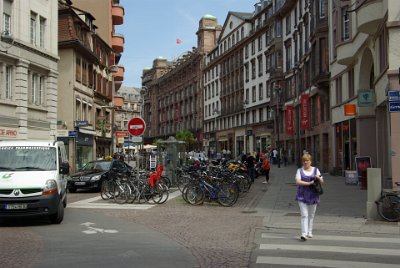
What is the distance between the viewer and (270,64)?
6284 cm

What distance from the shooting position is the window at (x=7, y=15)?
27250 mm

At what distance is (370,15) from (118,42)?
123ft

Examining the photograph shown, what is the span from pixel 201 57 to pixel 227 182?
83.4 metres

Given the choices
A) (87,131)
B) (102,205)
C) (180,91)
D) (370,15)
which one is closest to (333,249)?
(102,205)

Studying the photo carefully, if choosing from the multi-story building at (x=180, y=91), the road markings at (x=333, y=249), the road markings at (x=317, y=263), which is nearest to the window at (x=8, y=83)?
the road markings at (x=333, y=249)

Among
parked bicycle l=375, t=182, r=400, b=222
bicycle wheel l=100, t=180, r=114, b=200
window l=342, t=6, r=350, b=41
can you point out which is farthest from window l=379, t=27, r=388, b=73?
bicycle wheel l=100, t=180, r=114, b=200

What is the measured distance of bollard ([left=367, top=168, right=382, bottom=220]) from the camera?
1264 cm

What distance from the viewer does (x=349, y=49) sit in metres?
27.8

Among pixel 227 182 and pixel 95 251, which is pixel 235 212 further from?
pixel 95 251

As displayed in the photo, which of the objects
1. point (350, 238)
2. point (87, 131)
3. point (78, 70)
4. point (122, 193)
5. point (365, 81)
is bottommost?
point (350, 238)

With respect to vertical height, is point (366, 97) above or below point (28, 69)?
below

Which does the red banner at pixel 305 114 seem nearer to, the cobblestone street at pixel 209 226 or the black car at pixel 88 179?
the black car at pixel 88 179

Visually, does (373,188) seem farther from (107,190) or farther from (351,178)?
(351,178)

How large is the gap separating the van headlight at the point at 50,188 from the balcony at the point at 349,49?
58.5 feet
